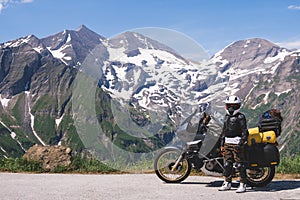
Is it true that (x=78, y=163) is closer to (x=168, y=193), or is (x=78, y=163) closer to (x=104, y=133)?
(x=104, y=133)

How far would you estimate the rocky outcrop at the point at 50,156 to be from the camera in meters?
12.7

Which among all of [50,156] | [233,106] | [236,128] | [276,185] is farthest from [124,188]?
[50,156]

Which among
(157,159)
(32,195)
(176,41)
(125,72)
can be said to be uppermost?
(176,41)

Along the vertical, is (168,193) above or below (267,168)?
below

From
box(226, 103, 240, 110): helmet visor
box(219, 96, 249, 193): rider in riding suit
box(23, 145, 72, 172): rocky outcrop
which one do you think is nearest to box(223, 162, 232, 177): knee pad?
box(219, 96, 249, 193): rider in riding suit

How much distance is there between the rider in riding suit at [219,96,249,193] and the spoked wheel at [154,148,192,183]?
1228mm

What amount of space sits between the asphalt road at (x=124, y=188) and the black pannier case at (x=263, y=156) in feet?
1.85

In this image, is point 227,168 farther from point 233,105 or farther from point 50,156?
point 50,156

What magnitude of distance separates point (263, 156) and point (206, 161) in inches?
52.8

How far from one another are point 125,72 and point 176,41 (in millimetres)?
1748

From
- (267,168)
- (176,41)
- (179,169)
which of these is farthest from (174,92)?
(267,168)

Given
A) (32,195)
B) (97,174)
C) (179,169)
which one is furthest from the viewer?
(97,174)

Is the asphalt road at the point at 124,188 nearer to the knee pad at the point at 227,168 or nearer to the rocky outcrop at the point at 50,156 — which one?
the knee pad at the point at 227,168

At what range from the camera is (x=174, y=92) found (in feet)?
36.9
